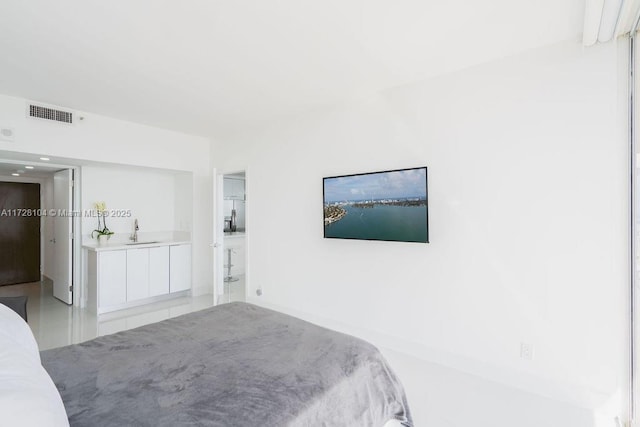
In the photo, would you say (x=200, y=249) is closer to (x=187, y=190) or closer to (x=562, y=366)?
(x=187, y=190)

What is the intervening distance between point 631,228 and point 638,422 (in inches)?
46.9

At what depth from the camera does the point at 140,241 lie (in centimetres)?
509

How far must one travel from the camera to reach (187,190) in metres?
5.29

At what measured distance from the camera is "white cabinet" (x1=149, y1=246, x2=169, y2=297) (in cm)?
478

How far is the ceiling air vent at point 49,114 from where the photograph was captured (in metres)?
3.51

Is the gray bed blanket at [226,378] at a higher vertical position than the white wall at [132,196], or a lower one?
lower

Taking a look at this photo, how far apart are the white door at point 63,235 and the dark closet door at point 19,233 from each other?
1.44 m

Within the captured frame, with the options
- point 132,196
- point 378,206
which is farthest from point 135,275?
point 378,206

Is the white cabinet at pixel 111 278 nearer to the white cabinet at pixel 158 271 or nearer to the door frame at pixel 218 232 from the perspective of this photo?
the white cabinet at pixel 158 271

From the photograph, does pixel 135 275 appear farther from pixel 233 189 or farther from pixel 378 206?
pixel 378 206

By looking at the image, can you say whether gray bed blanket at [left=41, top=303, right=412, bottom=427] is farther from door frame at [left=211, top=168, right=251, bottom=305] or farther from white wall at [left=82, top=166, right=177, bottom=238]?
white wall at [left=82, top=166, right=177, bottom=238]

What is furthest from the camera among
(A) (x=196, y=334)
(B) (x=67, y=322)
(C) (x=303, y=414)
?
(B) (x=67, y=322)

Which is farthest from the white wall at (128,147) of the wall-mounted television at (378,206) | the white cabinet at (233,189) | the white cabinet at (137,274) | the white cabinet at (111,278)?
the wall-mounted television at (378,206)

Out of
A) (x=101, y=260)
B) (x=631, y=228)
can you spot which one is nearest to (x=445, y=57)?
(x=631, y=228)
